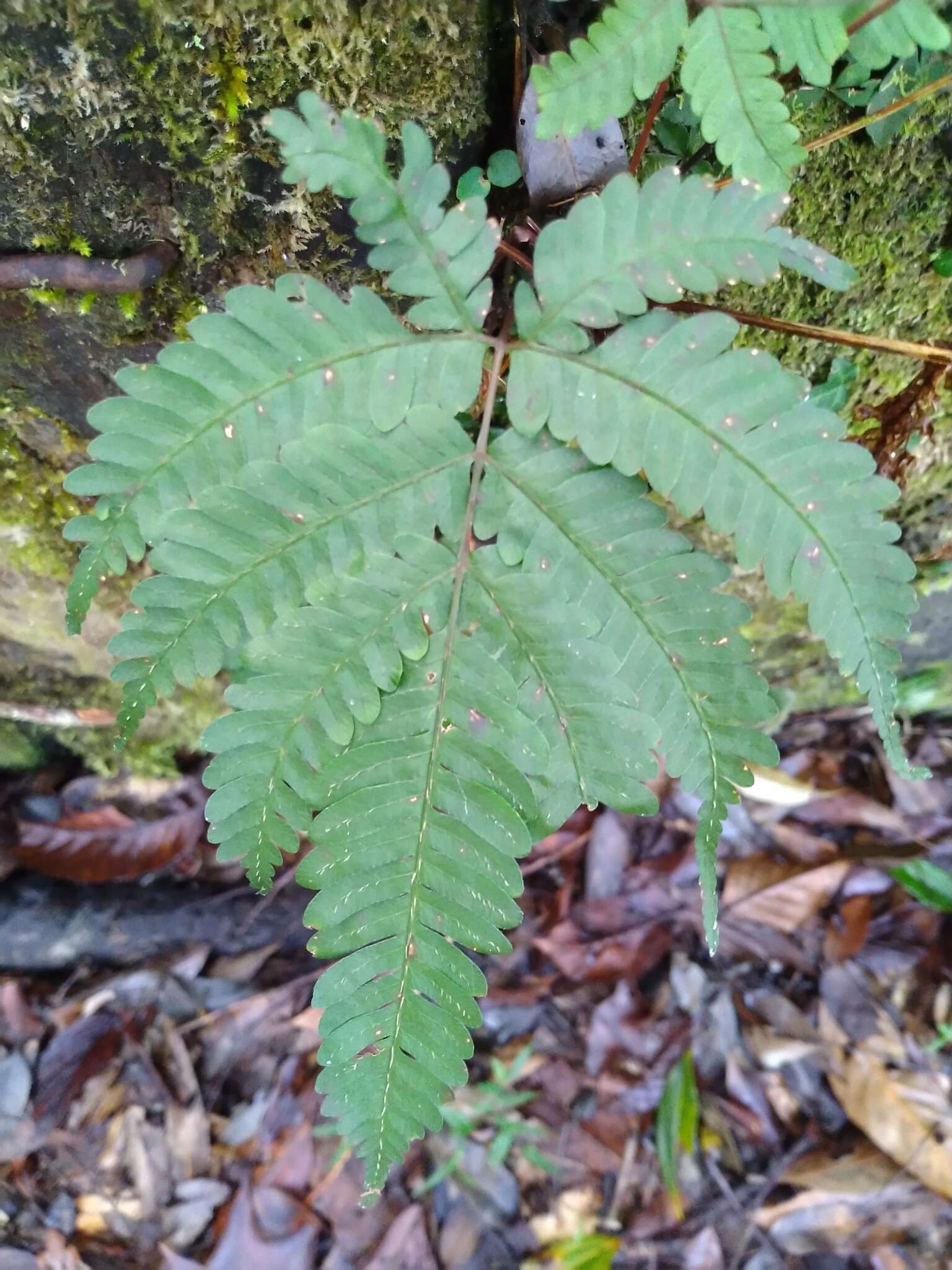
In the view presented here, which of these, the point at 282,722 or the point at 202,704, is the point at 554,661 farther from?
the point at 202,704

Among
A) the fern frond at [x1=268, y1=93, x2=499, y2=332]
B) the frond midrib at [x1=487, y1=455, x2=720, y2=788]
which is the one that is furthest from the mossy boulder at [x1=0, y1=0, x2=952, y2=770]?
the frond midrib at [x1=487, y1=455, x2=720, y2=788]

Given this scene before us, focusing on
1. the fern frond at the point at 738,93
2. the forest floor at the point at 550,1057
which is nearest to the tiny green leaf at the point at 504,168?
the fern frond at the point at 738,93

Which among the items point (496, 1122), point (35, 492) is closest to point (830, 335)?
point (35, 492)

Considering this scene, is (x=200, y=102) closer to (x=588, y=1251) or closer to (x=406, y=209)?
(x=406, y=209)

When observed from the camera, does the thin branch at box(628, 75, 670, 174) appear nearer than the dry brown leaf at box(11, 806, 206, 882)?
Yes

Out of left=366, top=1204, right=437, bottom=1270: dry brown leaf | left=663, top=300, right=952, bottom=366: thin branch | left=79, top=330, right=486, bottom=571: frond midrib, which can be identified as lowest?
left=366, top=1204, right=437, bottom=1270: dry brown leaf

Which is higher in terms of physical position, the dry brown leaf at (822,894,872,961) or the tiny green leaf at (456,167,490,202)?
the tiny green leaf at (456,167,490,202)

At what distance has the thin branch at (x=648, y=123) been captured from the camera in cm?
124

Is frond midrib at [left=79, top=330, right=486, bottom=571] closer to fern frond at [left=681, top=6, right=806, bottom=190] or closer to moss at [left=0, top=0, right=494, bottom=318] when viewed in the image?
moss at [left=0, top=0, right=494, bottom=318]

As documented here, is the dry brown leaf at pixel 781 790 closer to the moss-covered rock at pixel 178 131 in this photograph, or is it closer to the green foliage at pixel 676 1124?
the green foliage at pixel 676 1124

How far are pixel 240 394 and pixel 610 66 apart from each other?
0.68 meters

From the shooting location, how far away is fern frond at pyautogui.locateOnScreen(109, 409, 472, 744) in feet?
3.81

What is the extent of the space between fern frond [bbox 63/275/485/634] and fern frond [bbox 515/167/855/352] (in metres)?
0.18

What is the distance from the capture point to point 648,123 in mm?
1255
